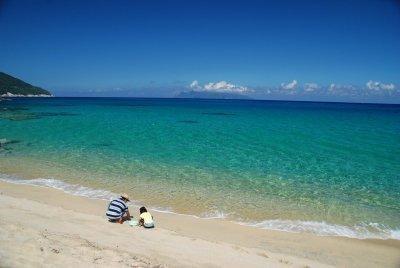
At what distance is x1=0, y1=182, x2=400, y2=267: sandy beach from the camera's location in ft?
21.5

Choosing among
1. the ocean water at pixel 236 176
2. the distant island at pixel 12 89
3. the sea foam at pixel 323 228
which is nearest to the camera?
the sea foam at pixel 323 228

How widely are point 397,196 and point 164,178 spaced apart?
9.18 m

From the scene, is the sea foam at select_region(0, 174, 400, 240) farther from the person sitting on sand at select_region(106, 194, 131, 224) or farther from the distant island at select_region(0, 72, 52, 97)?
the distant island at select_region(0, 72, 52, 97)

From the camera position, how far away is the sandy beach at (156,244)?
21.5 ft

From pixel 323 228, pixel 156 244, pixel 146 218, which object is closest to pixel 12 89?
pixel 146 218

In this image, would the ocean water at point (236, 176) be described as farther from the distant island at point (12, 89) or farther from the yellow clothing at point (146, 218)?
the distant island at point (12, 89)

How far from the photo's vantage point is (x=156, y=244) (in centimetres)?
788

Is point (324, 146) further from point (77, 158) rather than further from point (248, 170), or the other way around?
point (77, 158)

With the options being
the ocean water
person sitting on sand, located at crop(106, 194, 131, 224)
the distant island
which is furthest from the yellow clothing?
the distant island

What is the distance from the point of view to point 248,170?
16578mm

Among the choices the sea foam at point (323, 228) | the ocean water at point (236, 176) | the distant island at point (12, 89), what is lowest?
the sea foam at point (323, 228)

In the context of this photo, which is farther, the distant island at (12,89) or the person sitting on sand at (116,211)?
the distant island at (12,89)

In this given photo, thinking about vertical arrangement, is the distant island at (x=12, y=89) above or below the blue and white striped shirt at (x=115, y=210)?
above

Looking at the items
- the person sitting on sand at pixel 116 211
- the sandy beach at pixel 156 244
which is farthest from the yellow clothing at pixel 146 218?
the person sitting on sand at pixel 116 211
